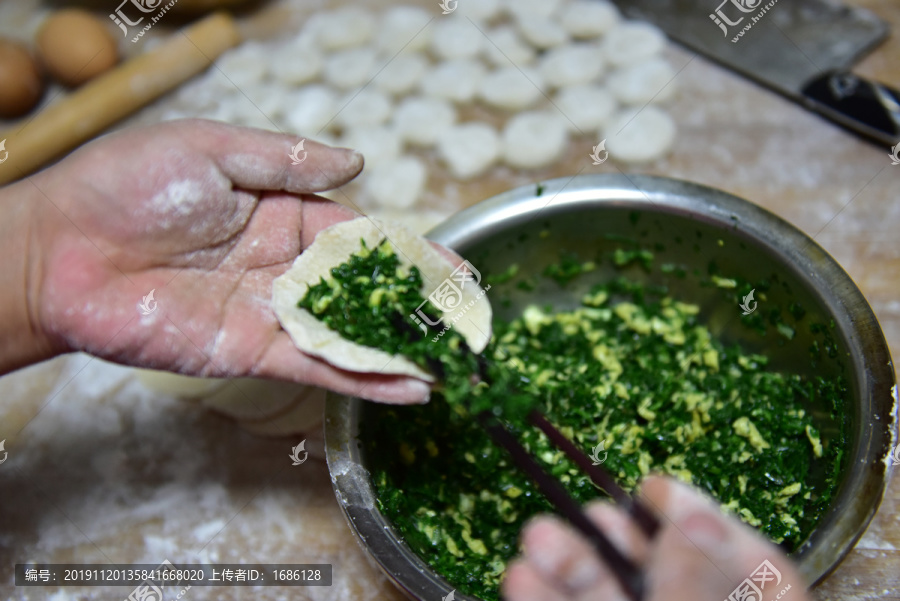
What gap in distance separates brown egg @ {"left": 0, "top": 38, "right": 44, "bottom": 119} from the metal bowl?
2149mm

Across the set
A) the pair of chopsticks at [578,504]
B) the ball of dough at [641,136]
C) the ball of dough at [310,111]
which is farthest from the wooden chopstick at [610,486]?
the ball of dough at [310,111]

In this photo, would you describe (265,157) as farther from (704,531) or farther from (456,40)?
(456,40)

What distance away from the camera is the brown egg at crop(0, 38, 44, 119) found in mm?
2791

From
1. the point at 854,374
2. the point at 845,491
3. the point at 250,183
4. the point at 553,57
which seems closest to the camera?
the point at 845,491

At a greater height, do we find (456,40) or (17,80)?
(456,40)

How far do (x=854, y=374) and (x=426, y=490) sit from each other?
109 cm

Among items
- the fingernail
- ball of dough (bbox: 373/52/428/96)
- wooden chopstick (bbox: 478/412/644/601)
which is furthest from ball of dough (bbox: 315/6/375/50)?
the fingernail

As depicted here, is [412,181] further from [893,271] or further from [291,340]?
[893,271]

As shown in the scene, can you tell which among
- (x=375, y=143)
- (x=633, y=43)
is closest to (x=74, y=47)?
(x=375, y=143)

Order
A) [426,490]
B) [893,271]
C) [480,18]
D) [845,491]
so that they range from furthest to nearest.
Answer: [480,18] < [893,271] < [426,490] < [845,491]

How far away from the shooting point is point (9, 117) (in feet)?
9.62

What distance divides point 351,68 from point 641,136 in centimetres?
131

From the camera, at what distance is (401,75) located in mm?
2920

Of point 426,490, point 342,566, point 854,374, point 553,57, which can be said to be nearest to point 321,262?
point 426,490
